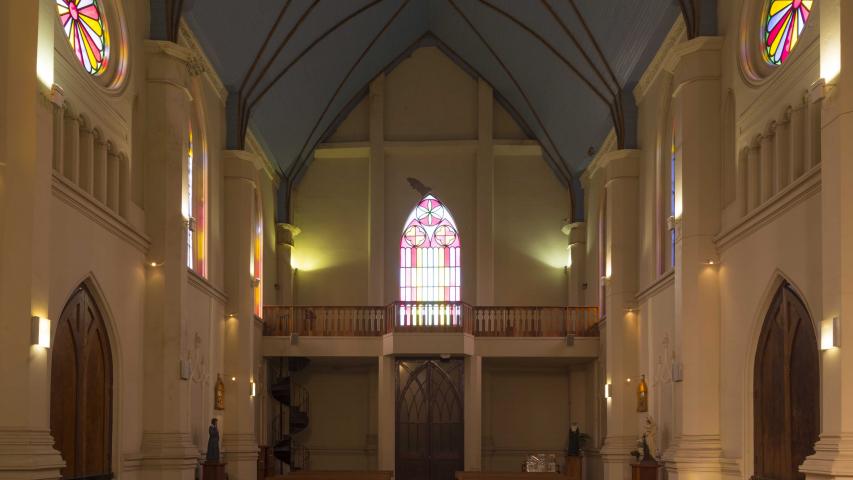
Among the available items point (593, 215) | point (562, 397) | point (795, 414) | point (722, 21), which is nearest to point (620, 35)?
point (722, 21)

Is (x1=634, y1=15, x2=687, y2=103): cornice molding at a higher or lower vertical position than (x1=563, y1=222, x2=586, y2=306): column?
higher

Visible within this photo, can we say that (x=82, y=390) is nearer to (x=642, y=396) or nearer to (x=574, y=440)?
(x=642, y=396)

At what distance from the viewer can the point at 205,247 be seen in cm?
2309

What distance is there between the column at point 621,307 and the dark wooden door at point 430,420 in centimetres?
584

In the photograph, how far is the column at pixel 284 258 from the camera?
105 ft

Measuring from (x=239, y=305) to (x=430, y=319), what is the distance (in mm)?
5624

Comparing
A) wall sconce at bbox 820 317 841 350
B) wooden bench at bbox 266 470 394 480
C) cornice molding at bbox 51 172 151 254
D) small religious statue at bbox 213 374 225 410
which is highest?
cornice molding at bbox 51 172 151 254

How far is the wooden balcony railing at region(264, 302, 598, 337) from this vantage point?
2898 cm

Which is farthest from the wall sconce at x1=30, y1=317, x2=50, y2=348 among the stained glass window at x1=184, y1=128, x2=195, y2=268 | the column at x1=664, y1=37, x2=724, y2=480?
the column at x1=664, y1=37, x2=724, y2=480

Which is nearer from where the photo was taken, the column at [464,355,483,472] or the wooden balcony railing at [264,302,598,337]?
the column at [464,355,483,472]

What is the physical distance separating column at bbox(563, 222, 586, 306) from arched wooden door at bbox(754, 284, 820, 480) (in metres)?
15.0

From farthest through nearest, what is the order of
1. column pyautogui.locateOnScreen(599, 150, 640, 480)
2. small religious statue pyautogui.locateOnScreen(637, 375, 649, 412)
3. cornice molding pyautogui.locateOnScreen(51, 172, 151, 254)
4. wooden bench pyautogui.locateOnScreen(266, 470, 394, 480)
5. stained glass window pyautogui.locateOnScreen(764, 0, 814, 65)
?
column pyautogui.locateOnScreen(599, 150, 640, 480) < small religious statue pyautogui.locateOnScreen(637, 375, 649, 412) < wooden bench pyautogui.locateOnScreen(266, 470, 394, 480) < stained glass window pyautogui.locateOnScreen(764, 0, 814, 65) < cornice molding pyautogui.locateOnScreen(51, 172, 151, 254)

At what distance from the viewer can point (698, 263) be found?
1825cm

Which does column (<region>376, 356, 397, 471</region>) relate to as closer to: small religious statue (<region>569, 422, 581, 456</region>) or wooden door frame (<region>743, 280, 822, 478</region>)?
small religious statue (<region>569, 422, 581, 456</region>)
